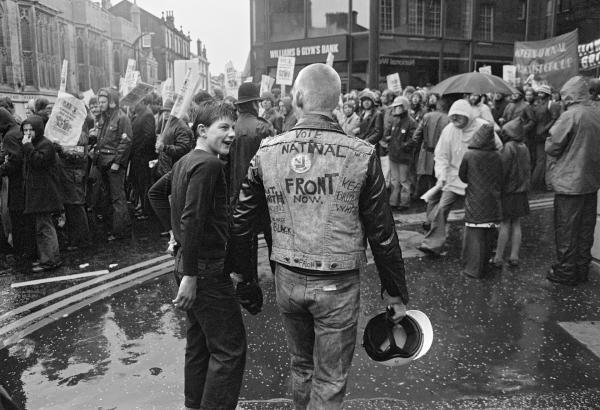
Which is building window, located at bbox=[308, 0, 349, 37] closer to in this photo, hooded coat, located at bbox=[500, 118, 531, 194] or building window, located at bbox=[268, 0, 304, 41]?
building window, located at bbox=[268, 0, 304, 41]

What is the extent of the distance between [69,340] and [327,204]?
125 inches

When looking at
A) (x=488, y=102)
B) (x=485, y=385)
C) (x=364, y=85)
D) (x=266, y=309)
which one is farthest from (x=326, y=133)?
(x=364, y=85)

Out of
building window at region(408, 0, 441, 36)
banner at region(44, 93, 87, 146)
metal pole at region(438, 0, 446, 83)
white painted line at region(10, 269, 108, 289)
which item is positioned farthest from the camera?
metal pole at region(438, 0, 446, 83)

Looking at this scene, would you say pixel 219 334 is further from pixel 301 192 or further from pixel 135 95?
pixel 135 95

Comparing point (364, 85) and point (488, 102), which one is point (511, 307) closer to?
point (488, 102)

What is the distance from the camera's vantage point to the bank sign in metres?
22.2

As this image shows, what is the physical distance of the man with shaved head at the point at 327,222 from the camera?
9.33 feet

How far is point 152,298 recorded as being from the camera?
602 centimetres

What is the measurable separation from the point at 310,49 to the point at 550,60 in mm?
11030

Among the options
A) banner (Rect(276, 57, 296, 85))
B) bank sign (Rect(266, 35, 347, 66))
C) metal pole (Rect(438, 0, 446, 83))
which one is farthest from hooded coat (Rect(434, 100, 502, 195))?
metal pole (Rect(438, 0, 446, 83))

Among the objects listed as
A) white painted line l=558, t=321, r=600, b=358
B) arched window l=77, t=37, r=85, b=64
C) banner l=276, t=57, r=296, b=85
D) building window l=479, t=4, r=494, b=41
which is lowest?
white painted line l=558, t=321, r=600, b=358

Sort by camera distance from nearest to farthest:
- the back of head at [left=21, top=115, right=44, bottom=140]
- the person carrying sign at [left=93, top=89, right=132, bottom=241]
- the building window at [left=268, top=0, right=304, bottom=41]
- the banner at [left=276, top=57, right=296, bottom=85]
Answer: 1. the back of head at [left=21, top=115, right=44, bottom=140]
2. the person carrying sign at [left=93, top=89, right=132, bottom=241]
3. the banner at [left=276, top=57, right=296, bottom=85]
4. the building window at [left=268, top=0, right=304, bottom=41]

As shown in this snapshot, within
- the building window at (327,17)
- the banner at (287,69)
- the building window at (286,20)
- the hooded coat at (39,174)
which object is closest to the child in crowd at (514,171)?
the hooded coat at (39,174)

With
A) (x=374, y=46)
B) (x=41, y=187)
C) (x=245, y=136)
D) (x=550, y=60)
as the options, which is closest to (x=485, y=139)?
(x=245, y=136)
